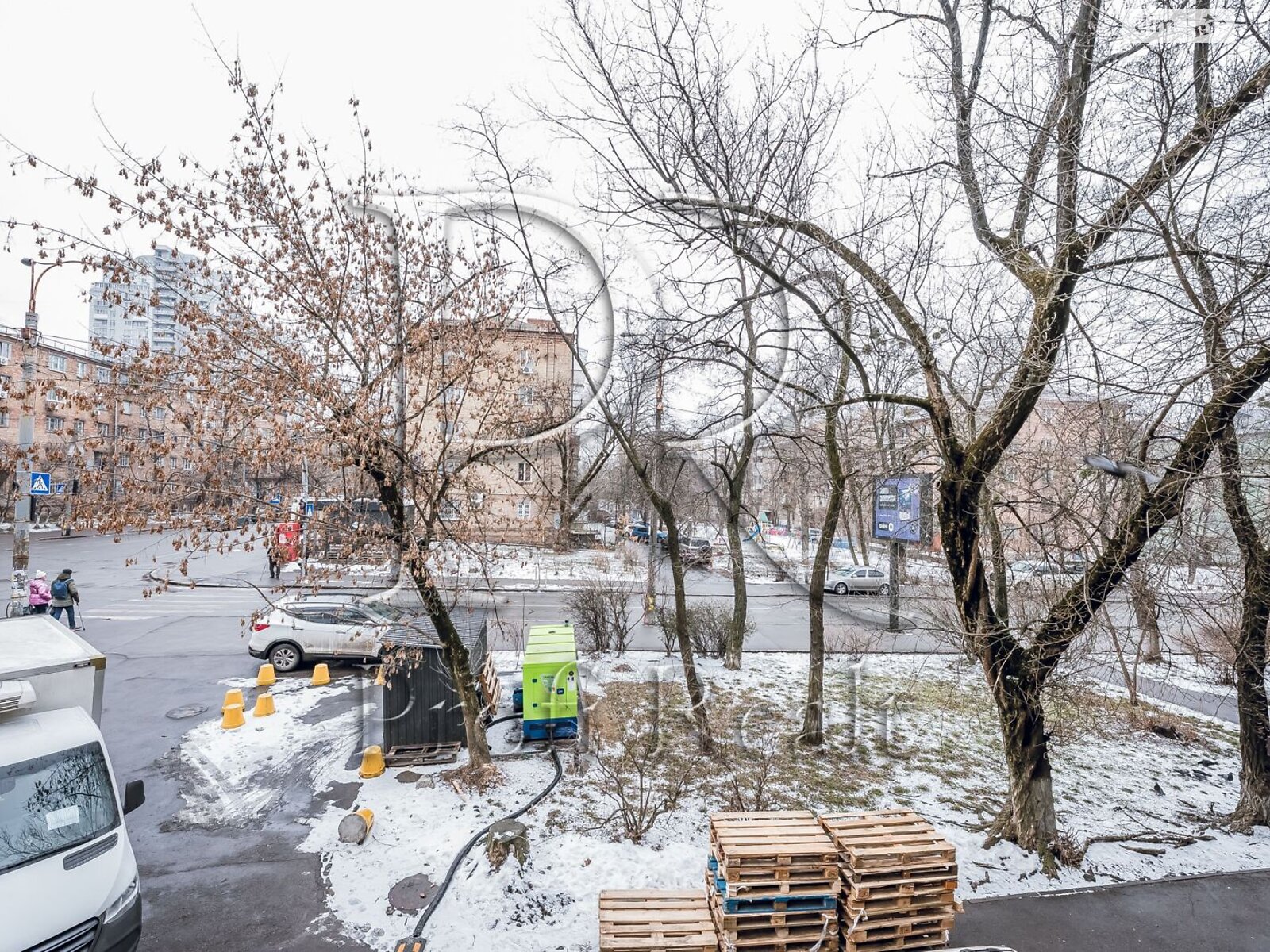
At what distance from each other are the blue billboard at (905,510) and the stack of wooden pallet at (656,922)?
10578 mm

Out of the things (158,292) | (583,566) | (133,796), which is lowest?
(583,566)

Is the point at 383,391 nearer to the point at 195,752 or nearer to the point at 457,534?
the point at 457,534

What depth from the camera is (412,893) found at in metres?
5.66

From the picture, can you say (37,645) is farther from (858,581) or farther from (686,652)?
(858,581)

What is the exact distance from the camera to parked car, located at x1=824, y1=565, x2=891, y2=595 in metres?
26.4

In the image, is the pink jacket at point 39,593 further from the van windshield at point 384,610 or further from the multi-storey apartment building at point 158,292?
the multi-storey apartment building at point 158,292

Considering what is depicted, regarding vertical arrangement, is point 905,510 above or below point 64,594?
above

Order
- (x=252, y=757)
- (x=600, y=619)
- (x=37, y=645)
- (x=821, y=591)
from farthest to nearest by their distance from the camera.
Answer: (x=600, y=619)
(x=821, y=591)
(x=252, y=757)
(x=37, y=645)

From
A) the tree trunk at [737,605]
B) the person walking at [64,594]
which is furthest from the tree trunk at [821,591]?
the person walking at [64,594]

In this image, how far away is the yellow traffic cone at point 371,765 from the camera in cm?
789

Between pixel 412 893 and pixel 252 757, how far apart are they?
4358mm

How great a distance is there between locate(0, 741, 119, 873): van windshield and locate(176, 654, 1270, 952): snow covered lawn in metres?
2.15

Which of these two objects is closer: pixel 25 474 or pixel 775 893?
pixel 775 893

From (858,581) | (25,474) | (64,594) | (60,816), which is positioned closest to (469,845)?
(60,816)
